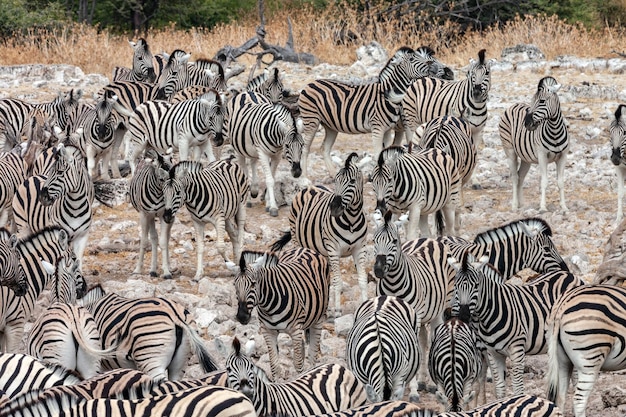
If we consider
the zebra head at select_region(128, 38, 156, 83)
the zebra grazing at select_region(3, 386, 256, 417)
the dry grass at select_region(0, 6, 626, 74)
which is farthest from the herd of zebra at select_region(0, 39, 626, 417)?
the dry grass at select_region(0, 6, 626, 74)

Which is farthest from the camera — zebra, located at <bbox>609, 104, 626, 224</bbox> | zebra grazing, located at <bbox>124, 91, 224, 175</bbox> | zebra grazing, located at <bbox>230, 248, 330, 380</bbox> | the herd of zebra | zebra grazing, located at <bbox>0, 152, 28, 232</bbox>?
zebra grazing, located at <bbox>124, 91, 224, 175</bbox>

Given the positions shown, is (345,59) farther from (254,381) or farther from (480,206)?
(254,381)

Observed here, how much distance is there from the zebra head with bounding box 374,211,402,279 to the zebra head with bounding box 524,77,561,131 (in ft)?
15.8

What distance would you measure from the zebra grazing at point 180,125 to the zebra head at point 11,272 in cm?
485

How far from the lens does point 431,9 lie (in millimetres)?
26031

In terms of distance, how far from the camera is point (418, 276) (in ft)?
30.9

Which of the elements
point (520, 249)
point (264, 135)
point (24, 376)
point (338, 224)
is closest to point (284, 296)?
point (338, 224)

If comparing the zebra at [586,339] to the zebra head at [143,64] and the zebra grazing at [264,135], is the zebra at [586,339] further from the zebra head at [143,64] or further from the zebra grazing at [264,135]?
the zebra head at [143,64]

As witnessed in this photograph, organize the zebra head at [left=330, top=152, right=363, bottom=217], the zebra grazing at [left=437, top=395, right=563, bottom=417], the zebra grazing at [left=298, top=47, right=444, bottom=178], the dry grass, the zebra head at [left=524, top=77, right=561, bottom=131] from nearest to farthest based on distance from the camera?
the zebra grazing at [left=437, top=395, right=563, bottom=417] < the zebra head at [left=330, top=152, right=363, bottom=217] < the zebra head at [left=524, top=77, right=561, bottom=131] < the zebra grazing at [left=298, top=47, right=444, bottom=178] < the dry grass

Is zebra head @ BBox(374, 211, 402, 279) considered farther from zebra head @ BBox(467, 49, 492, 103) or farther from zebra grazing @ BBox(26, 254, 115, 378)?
zebra head @ BBox(467, 49, 492, 103)

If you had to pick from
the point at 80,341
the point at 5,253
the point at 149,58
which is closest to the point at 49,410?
the point at 80,341

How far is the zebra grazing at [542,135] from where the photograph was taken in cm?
1350

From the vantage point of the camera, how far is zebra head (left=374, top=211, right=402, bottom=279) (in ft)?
29.9

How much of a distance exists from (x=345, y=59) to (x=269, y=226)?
955 cm
